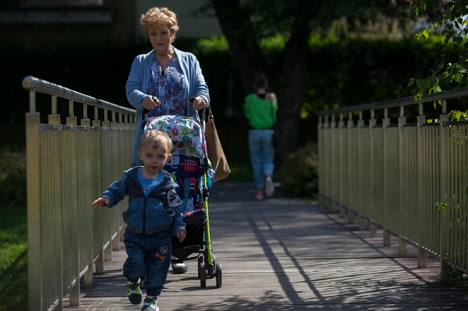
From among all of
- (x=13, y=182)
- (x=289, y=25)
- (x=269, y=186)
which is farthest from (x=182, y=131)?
(x=289, y=25)

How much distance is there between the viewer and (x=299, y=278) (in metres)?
5.88

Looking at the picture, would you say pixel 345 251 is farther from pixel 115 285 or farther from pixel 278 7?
pixel 278 7

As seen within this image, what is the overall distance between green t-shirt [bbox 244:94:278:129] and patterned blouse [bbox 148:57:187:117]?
6.36m

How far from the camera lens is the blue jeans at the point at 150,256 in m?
4.69

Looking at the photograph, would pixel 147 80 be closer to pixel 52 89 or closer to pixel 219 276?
pixel 219 276

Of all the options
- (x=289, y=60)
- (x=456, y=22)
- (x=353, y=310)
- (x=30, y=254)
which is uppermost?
(x=289, y=60)

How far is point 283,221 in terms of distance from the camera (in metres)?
9.53

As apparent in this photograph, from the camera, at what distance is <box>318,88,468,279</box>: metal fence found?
5176 millimetres

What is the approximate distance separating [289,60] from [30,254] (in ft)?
41.3

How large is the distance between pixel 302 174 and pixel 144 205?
807 centimetres

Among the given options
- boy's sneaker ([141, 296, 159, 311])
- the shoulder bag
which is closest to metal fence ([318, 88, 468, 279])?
the shoulder bag

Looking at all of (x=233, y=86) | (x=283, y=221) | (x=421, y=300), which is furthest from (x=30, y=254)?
(x=233, y=86)

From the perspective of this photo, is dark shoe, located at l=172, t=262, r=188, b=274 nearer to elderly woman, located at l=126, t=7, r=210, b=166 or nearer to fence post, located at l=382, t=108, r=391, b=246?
elderly woman, located at l=126, t=7, r=210, b=166

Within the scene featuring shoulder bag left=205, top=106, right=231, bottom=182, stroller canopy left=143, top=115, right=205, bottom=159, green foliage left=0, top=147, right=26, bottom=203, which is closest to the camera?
stroller canopy left=143, top=115, right=205, bottom=159
